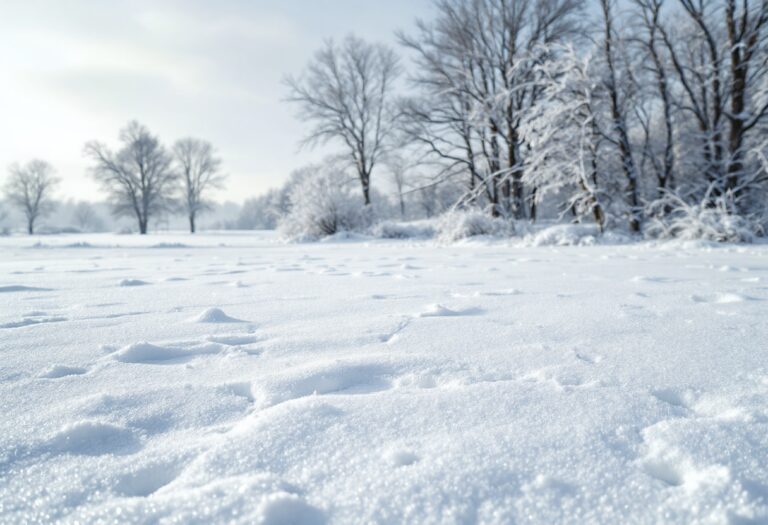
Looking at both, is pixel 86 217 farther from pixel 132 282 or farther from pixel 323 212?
pixel 132 282

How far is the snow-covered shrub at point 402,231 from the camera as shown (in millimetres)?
11273

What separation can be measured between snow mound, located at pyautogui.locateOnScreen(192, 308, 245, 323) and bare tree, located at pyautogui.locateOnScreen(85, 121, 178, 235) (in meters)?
27.8

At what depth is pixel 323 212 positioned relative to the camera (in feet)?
38.8

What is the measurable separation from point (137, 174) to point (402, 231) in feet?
77.0

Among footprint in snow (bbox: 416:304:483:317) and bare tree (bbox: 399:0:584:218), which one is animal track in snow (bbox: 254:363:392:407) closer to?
footprint in snow (bbox: 416:304:483:317)

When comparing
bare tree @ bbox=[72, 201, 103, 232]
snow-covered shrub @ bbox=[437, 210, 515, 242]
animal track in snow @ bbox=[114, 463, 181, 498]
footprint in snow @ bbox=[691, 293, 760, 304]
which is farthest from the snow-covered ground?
bare tree @ bbox=[72, 201, 103, 232]

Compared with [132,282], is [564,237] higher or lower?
higher

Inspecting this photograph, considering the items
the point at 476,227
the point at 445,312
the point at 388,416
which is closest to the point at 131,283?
the point at 445,312

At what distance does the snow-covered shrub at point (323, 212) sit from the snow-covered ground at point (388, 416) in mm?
10240

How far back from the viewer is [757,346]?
1.22 m

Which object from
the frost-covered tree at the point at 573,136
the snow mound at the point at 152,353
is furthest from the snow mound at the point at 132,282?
the frost-covered tree at the point at 573,136

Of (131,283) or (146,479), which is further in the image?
(131,283)

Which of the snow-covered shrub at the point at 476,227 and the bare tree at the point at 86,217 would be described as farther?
the bare tree at the point at 86,217

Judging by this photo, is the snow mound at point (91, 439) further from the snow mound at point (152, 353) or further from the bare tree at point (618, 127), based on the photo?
the bare tree at point (618, 127)
